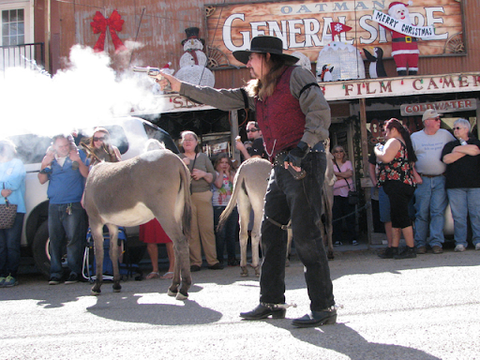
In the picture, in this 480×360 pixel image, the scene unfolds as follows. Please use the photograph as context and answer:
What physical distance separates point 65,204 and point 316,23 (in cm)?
758

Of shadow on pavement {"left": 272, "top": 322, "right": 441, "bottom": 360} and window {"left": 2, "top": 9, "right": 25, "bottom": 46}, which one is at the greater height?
window {"left": 2, "top": 9, "right": 25, "bottom": 46}

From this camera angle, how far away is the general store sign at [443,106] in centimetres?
1128

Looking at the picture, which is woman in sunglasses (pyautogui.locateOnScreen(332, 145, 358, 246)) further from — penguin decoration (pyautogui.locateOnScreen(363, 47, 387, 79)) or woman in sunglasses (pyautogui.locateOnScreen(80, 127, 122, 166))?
woman in sunglasses (pyautogui.locateOnScreen(80, 127, 122, 166))

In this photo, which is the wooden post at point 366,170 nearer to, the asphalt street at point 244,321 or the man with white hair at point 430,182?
the man with white hair at point 430,182

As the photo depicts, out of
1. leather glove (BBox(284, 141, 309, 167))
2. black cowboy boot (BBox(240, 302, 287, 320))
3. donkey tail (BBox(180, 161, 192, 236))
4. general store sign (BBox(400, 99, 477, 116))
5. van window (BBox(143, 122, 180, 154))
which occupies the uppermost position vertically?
general store sign (BBox(400, 99, 477, 116))

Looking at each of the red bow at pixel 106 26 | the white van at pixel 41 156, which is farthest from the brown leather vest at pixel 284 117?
the red bow at pixel 106 26

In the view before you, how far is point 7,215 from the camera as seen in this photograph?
23.2ft

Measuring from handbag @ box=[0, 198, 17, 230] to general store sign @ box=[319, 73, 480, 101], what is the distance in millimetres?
5694

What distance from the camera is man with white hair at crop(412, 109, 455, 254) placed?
8.07 meters

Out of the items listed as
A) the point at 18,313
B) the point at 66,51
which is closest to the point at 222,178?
the point at 18,313

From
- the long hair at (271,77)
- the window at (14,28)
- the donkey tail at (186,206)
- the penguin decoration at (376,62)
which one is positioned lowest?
the donkey tail at (186,206)

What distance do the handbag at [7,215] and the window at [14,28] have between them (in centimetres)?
761

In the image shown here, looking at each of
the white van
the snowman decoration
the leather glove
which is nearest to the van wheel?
the white van

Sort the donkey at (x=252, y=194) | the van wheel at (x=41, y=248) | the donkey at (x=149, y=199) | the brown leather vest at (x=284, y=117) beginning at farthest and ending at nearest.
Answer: the van wheel at (x=41, y=248)
the donkey at (x=252, y=194)
the donkey at (x=149, y=199)
the brown leather vest at (x=284, y=117)
